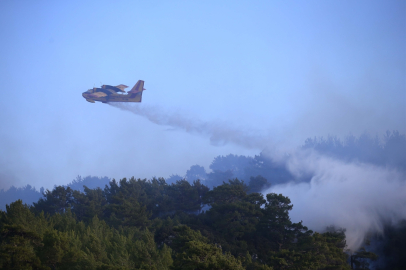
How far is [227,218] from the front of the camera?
36938mm

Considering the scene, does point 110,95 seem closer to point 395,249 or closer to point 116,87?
point 116,87

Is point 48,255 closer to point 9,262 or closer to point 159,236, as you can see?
point 9,262

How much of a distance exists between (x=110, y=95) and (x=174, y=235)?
89.7ft

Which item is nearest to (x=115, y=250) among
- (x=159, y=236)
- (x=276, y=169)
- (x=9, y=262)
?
(x=9, y=262)

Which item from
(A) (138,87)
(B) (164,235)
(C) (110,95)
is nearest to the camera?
(B) (164,235)

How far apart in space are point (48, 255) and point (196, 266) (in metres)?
10.5

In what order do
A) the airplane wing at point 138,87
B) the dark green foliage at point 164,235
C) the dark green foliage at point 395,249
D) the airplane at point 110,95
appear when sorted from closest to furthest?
the dark green foliage at point 164,235 < the dark green foliage at point 395,249 < the airplane at point 110,95 < the airplane wing at point 138,87

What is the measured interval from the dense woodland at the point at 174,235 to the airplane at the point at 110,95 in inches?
572

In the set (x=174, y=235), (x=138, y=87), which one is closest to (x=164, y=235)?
(x=174, y=235)

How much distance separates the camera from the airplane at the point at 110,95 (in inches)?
1960

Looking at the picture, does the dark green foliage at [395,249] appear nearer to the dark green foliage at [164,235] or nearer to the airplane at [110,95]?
the dark green foliage at [164,235]

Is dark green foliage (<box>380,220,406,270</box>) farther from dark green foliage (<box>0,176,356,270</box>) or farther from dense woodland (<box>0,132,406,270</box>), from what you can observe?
dark green foliage (<box>0,176,356,270</box>)

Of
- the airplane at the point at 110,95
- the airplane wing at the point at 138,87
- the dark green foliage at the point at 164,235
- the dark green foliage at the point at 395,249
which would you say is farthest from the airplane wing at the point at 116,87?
the dark green foliage at the point at 395,249

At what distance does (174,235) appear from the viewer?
33.8 meters
